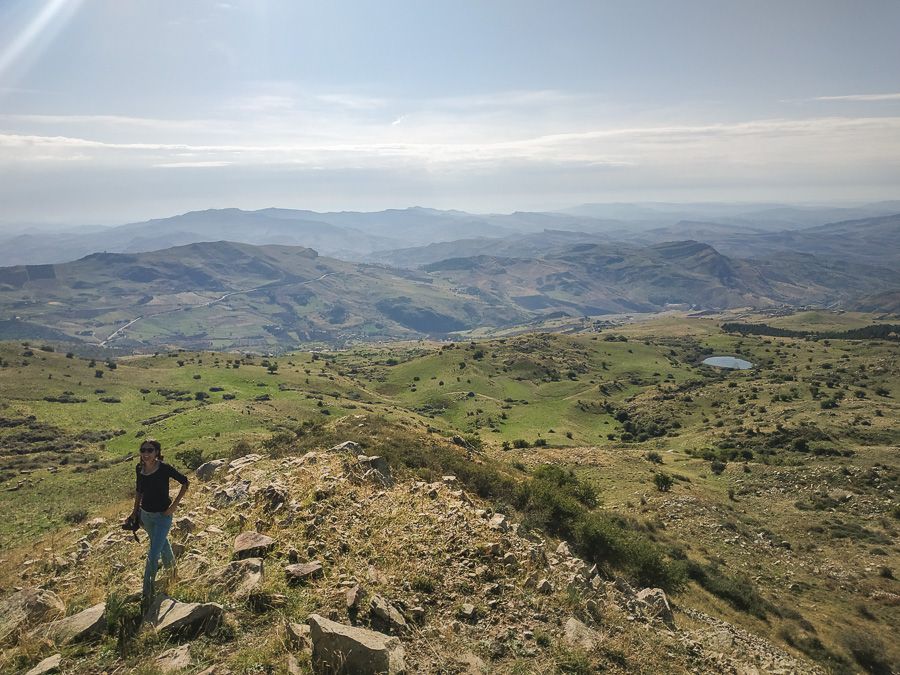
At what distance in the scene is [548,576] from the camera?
606 inches

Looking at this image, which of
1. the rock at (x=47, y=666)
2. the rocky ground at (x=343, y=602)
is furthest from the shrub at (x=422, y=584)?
the rock at (x=47, y=666)

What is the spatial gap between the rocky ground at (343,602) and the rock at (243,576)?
31 millimetres

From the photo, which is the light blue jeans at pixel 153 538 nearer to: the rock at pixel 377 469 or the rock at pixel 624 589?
the rock at pixel 377 469

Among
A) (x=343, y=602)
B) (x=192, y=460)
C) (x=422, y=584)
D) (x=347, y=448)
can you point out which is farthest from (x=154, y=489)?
(x=192, y=460)

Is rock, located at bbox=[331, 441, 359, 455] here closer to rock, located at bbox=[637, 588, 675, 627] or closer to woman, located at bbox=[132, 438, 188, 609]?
woman, located at bbox=[132, 438, 188, 609]

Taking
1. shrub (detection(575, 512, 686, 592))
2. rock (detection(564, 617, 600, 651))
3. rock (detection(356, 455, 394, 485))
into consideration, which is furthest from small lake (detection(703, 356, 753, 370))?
rock (detection(564, 617, 600, 651))

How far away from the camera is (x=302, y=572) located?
41.3 ft

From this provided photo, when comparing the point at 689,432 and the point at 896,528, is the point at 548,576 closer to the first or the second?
the point at 896,528

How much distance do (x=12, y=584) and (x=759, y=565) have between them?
135 feet

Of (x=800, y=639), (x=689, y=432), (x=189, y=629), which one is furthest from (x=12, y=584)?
(x=689, y=432)

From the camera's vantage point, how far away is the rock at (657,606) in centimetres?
1662

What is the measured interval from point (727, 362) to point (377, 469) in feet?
640

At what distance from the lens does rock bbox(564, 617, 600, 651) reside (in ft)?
40.2

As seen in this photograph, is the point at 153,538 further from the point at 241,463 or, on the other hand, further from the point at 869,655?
the point at 869,655
